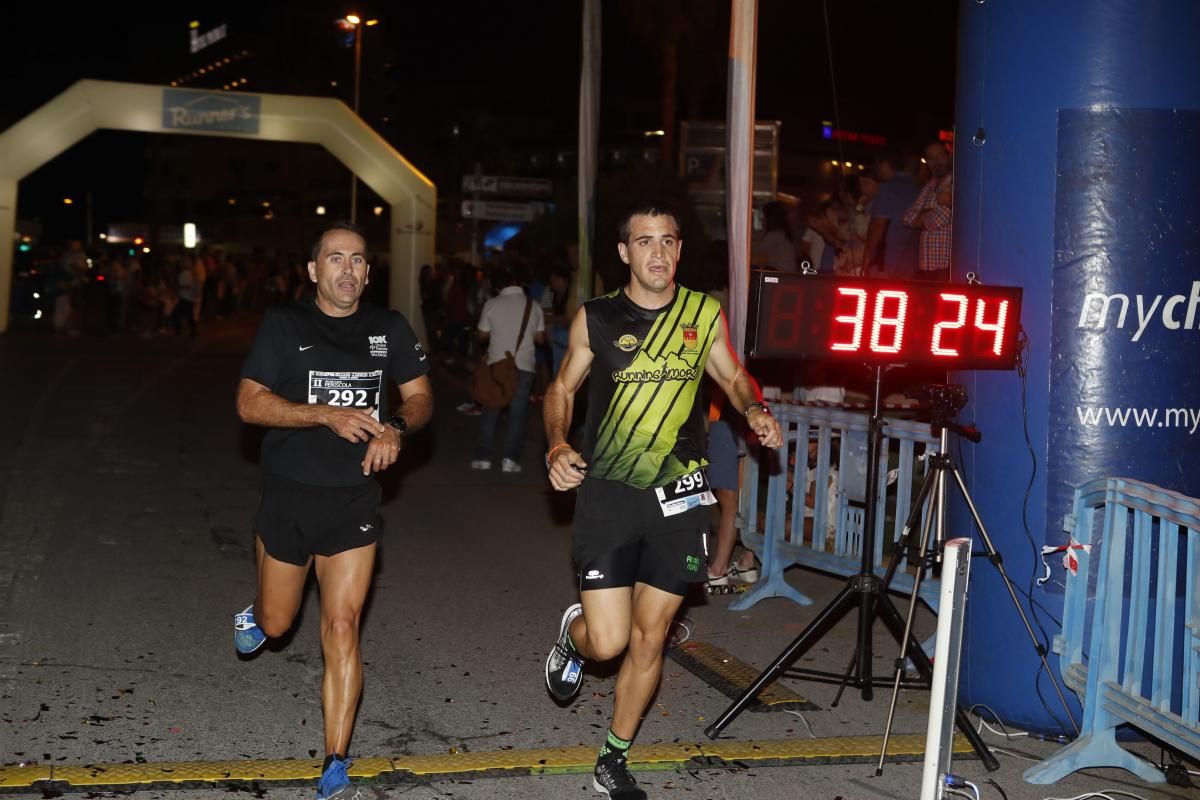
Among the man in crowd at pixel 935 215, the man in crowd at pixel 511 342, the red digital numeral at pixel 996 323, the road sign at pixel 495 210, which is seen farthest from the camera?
the road sign at pixel 495 210

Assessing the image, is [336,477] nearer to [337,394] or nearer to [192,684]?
[337,394]

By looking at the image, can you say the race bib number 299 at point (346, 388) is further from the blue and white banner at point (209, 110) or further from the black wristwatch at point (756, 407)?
the blue and white banner at point (209, 110)

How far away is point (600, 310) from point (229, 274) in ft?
137

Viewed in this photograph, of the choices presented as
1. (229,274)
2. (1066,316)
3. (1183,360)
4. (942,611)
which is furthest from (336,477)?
(229,274)

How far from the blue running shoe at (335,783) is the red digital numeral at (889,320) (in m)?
2.76

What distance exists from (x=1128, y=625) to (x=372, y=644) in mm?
3849

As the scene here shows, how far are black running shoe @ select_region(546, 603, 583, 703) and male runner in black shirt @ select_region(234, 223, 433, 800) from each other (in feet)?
3.23

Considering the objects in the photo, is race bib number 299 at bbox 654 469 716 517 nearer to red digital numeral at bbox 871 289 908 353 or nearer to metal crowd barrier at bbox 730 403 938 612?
red digital numeral at bbox 871 289 908 353

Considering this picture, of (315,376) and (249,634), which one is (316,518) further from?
(249,634)

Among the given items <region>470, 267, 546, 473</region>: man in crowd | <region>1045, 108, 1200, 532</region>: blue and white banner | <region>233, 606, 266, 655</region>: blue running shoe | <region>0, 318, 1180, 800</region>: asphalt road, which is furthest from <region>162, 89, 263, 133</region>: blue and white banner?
<region>1045, 108, 1200, 532</region>: blue and white banner

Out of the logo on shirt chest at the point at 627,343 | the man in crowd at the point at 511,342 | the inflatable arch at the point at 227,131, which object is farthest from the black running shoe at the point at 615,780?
the inflatable arch at the point at 227,131

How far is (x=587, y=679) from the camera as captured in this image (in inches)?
266

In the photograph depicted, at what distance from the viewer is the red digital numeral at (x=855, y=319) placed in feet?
18.7

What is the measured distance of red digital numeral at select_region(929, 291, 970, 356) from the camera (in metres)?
5.77
